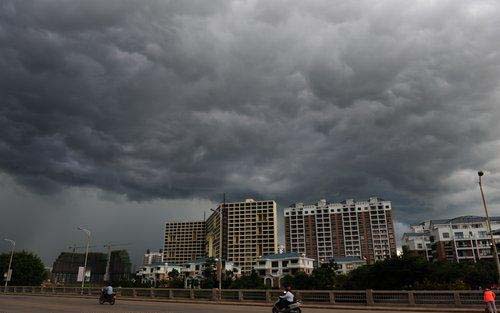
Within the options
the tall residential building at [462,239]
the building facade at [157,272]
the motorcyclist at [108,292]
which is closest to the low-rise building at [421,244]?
the tall residential building at [462,239]

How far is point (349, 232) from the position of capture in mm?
190625

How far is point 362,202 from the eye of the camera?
647 feet

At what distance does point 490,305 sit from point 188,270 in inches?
5658

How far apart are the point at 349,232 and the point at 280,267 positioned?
3147 inches

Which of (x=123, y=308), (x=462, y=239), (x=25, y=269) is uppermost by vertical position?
(x=462, y=239)

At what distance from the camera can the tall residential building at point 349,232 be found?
187875 mm

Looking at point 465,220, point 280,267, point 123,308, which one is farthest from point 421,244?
point 123,308

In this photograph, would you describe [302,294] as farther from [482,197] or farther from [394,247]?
[394,247]

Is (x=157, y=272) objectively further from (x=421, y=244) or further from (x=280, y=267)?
(x=421, y=244)

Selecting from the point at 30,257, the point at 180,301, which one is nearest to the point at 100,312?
the point at 180,301

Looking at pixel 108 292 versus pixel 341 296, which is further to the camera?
pixel 108 292

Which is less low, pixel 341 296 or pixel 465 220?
pixel 465 220

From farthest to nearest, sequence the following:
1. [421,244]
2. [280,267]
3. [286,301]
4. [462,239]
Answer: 1. [421,244]
2. [280,267]
3. [462,239]
4. [286,301]

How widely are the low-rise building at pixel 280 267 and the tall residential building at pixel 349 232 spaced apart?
68259 mm
